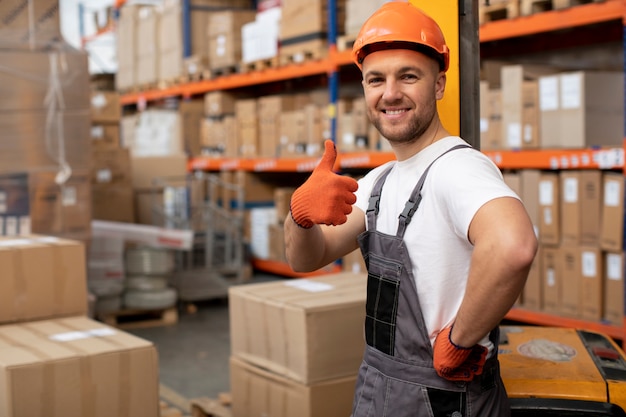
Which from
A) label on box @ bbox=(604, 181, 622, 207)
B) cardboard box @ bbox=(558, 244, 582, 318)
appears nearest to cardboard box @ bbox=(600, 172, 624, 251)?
label on box @ bbox=(604, 181, 622, 207)

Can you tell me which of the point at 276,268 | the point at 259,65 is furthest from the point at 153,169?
the point at 276,268

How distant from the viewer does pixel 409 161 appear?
206cm

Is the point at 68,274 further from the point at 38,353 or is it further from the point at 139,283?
the point at 139,283

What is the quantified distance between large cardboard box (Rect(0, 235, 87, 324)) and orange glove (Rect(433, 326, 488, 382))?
7.44 feet

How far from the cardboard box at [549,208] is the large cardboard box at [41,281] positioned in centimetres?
305

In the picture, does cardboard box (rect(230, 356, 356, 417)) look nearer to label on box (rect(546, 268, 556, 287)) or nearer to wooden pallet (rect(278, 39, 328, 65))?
label on box (rect(546, 268, 556, 287))

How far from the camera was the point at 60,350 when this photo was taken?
2.99 metres

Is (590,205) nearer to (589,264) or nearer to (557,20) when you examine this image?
(589,264)

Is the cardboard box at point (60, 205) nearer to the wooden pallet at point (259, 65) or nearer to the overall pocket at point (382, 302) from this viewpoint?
the wooden pallet at point (259, 65)

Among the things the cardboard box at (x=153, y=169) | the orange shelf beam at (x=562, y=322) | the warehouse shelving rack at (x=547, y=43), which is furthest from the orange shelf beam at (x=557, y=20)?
the cardboard box at (x=153, y=169)

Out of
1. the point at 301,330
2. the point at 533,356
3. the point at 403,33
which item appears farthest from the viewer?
the point at 301,330

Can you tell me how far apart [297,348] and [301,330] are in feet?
0.28

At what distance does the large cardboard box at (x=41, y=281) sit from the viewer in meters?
3.53

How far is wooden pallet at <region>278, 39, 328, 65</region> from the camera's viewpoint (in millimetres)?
7594
